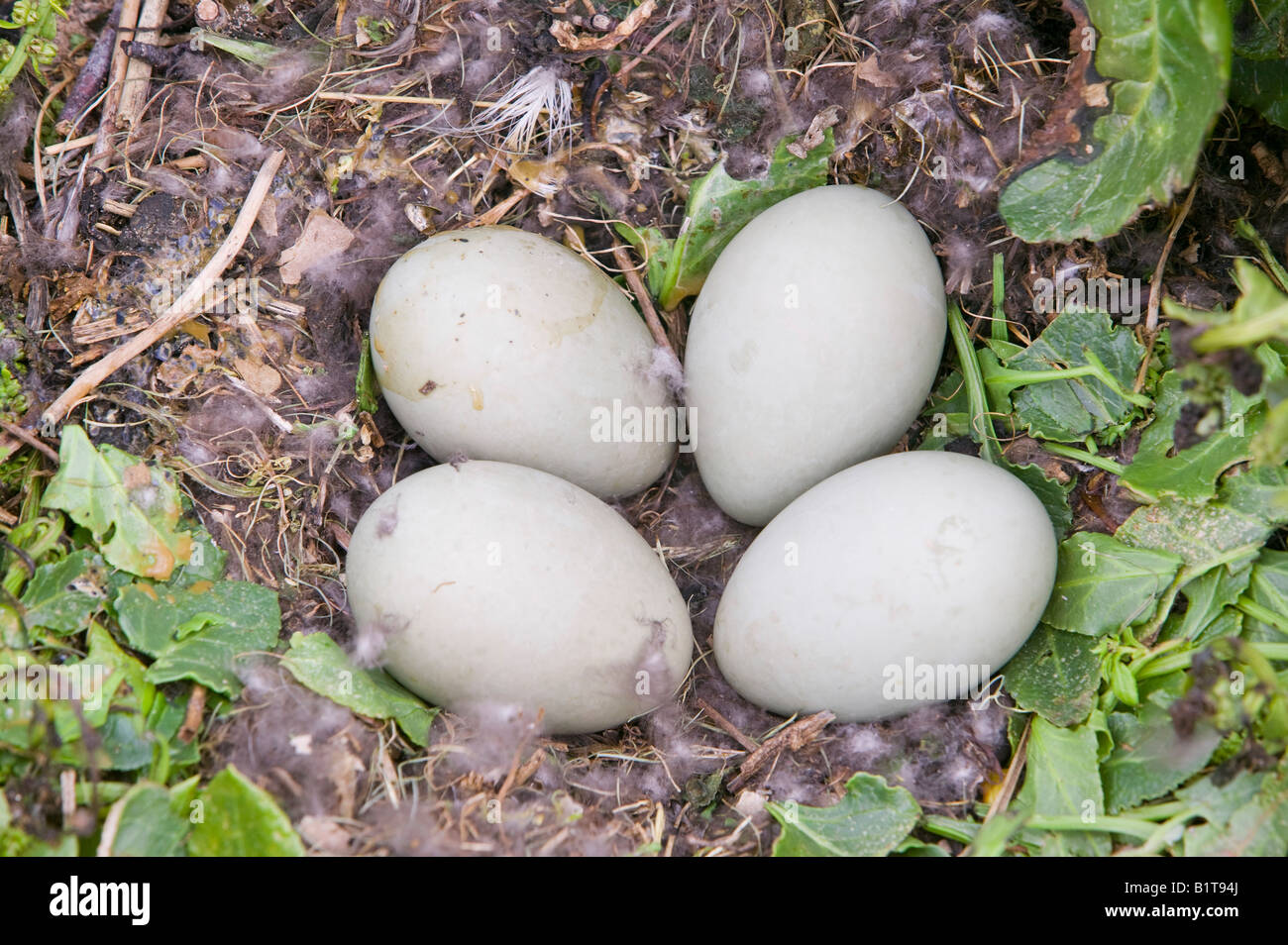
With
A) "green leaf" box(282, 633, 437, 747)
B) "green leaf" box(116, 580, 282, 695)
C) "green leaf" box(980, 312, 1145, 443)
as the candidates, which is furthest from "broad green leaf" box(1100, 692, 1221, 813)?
"green leaf" box(116, 580, 282, 695)

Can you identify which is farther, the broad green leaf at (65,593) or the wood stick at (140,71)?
the wood stick at (140,71)

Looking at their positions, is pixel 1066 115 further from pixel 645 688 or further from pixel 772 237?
pixel 645 688

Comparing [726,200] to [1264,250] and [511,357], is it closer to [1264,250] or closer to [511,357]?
[511,357]

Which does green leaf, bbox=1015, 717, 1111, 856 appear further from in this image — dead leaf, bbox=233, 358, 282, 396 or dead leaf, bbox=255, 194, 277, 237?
dead leaf, bbox=255, 194, 277, 237

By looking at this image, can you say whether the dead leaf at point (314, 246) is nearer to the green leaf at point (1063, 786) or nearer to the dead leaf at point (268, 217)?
the dead leaf at point (268, 217)

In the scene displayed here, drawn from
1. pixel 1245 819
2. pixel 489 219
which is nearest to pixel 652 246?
pixel 489 219

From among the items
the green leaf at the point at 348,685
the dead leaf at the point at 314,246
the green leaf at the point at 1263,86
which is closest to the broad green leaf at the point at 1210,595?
the green leaf at the point at 1263,86
